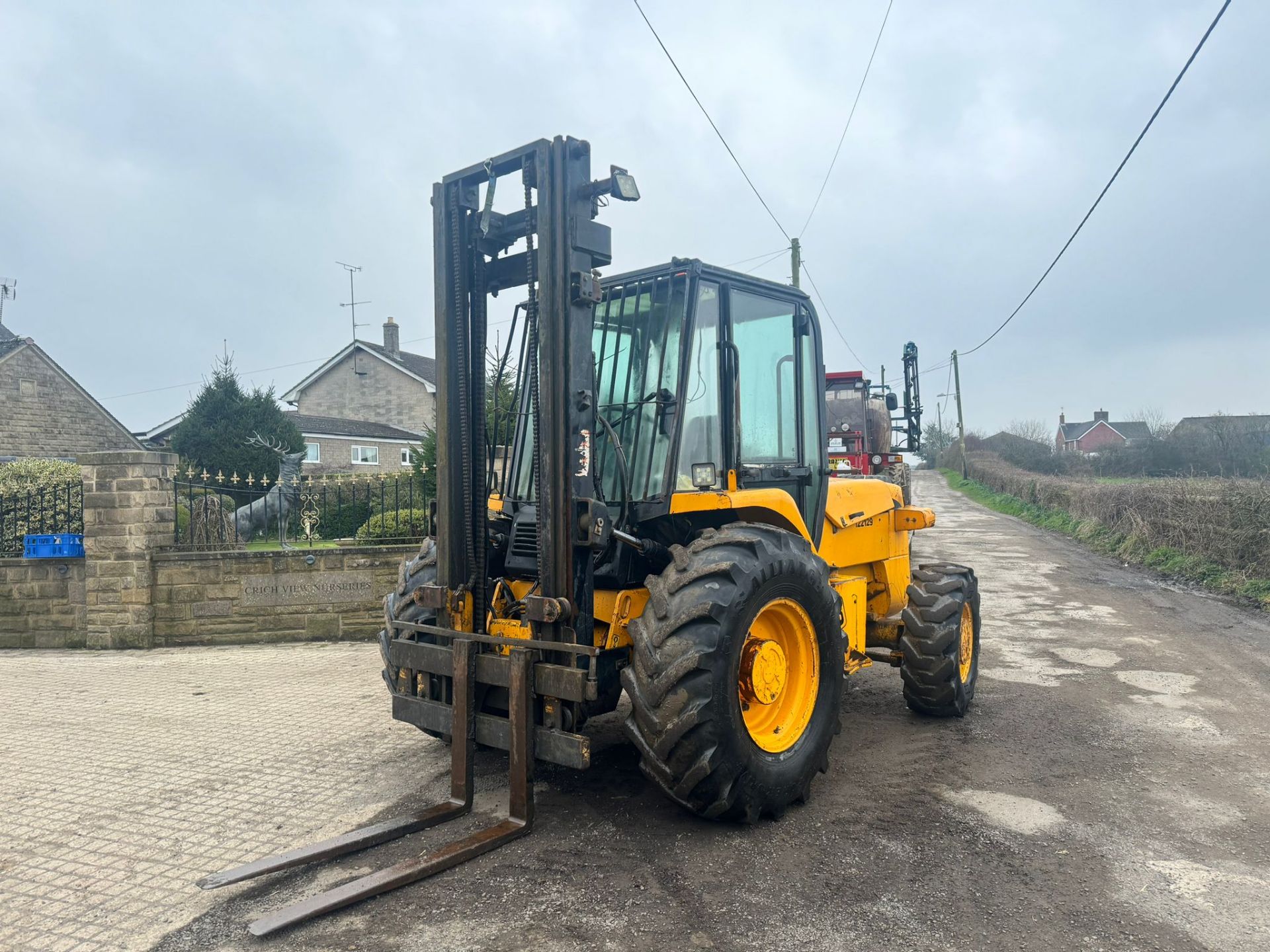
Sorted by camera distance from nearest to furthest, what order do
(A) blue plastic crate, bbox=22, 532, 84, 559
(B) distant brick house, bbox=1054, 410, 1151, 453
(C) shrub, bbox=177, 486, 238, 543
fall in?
(A) blue plastic crate, bbox=22, 532, 84, 559, (C) shrub, bbox=177, 486, 238, 543, (B) distant brick house, bbox=1054, 410, 1151, 453

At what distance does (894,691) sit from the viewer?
7.18 m

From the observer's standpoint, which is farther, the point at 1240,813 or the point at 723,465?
the point at 723,465

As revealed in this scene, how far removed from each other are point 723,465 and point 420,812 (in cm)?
232

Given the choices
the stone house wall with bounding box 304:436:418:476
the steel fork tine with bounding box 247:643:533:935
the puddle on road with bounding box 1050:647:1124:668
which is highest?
the stone house wall with bounding box 304:436:418:476

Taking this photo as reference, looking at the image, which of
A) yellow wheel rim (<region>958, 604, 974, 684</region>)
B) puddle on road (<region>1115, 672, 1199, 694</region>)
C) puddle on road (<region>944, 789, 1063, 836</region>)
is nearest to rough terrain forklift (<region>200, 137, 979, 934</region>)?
puddle on road (<region>944, 789, 1063, 836</region>)

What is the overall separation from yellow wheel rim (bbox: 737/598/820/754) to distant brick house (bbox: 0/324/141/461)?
88.1ft

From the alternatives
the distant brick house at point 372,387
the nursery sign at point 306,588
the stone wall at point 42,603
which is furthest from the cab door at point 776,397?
the distant brick house at point 372,387

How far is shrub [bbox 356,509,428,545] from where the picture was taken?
10.2 meters

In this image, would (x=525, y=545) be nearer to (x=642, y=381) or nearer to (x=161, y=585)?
(x=642, y=381)

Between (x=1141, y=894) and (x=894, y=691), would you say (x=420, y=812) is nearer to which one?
(x=1141, y=894)

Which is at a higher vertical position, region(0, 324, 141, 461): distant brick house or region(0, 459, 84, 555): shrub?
region(0, 324, 141, 461): distant brick house

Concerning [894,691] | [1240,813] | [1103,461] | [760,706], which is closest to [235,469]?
[894,691]

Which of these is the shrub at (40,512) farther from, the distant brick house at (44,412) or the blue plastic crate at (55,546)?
the distant brick house at (44,412)

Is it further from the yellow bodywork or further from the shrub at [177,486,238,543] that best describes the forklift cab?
the shrub at [177,486,238,543]
